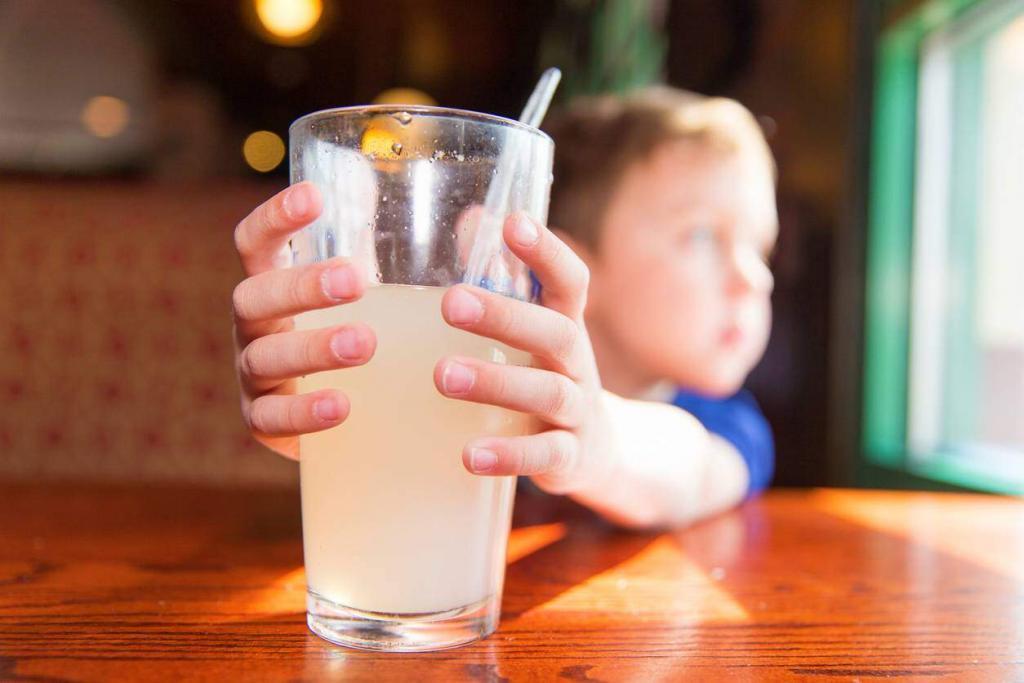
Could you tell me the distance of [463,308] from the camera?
16.4 inches

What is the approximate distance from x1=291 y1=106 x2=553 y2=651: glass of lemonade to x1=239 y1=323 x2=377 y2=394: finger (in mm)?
18

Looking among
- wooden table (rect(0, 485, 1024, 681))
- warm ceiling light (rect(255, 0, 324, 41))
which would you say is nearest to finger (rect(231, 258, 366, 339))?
wooden table (rect(0, 485, 1024, 681))

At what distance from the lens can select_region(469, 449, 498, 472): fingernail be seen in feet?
1.41

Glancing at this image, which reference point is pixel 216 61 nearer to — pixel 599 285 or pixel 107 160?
pixel 107 160

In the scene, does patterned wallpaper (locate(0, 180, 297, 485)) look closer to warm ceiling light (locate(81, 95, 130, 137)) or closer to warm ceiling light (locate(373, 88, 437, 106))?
warm ceiling light (locate(81, 95, 130, 137))

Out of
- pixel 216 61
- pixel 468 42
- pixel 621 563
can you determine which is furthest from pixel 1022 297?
pixel 216 61

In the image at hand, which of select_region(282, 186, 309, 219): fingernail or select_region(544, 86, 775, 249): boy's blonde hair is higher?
select_region(544, 86, 775, 249): boy's blonde hair

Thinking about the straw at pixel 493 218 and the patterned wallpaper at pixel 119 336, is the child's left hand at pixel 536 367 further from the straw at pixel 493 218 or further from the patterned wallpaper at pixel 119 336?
the patterned wallpaper at pixel 119 336

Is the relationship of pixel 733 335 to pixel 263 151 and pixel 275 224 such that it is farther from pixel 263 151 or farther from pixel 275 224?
pixel 263 151

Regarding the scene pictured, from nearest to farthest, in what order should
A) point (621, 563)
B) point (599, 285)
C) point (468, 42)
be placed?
point (621, 563) → point (599, 285) → point (468, 42)

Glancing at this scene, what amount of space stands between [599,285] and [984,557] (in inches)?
24.1

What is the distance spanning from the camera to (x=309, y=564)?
18.9 inches

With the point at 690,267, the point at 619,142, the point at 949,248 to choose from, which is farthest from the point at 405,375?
the point at 949,248

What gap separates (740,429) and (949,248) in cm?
102
